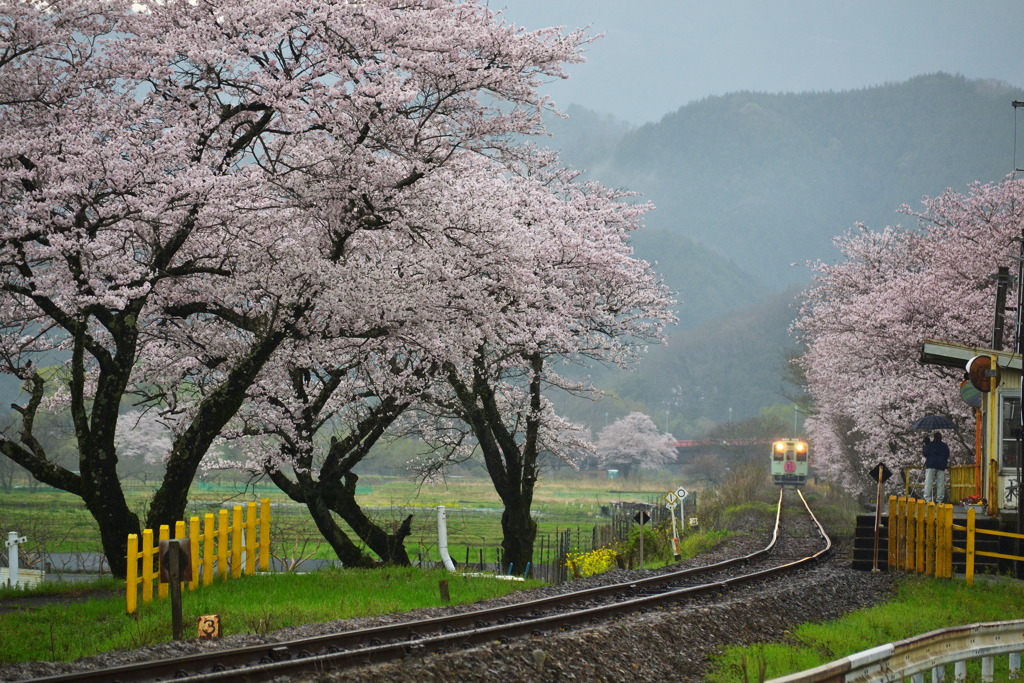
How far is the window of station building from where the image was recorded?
19.9 m

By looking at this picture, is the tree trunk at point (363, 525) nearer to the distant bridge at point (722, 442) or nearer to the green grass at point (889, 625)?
the green grass at point (889, 625)

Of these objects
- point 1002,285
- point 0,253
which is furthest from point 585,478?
point 0,253

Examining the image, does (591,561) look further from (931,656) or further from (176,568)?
(931,656)

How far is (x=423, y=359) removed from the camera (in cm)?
2025

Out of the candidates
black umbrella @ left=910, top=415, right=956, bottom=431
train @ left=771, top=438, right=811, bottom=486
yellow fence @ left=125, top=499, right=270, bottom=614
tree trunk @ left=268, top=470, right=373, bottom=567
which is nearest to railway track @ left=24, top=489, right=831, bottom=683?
yellow fence @ left=125, top=499, right=270, bottom=614

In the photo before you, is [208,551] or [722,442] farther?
[722,442]

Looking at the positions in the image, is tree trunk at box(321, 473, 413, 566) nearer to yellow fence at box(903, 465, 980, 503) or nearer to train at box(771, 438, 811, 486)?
yellow fence at box(903, 465, 980, 503)

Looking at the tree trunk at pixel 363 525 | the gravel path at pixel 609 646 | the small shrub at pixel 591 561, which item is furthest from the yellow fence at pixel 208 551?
the small shrub at pixel 591 561

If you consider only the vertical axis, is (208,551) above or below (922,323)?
below

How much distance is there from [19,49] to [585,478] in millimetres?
100891

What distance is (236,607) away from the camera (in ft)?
42.1

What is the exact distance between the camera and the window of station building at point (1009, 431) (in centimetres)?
1988

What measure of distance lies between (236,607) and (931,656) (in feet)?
27.3

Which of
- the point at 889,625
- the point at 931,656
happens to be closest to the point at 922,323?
the point at 889,625
